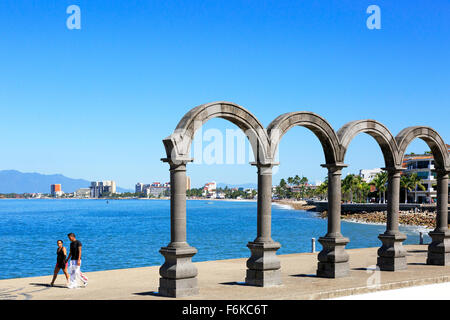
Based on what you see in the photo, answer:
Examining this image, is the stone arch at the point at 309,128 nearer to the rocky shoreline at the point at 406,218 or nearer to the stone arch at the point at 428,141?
the stone arch at the point at 428,141

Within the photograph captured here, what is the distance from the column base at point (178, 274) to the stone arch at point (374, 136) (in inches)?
219

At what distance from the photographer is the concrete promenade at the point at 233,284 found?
489 inches

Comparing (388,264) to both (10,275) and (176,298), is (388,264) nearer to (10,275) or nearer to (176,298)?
(176,298)

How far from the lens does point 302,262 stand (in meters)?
19.8

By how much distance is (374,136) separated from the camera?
54.3ft

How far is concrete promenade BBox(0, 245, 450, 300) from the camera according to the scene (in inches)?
489

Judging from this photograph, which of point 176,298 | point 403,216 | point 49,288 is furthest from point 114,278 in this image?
point 403,216

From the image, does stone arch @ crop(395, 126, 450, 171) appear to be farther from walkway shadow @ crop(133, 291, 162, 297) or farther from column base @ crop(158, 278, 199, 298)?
walkway shadow @ crop(133, 291, 162, 297)

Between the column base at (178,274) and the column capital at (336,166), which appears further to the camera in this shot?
the column capital at (336,166)

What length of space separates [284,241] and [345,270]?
44.6 meters

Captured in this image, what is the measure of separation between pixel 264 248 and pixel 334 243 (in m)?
2.50

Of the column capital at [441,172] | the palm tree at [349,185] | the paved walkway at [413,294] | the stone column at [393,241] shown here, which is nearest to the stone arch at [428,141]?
the column capital at [441,172]

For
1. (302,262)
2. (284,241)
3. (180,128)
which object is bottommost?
(284,241)
